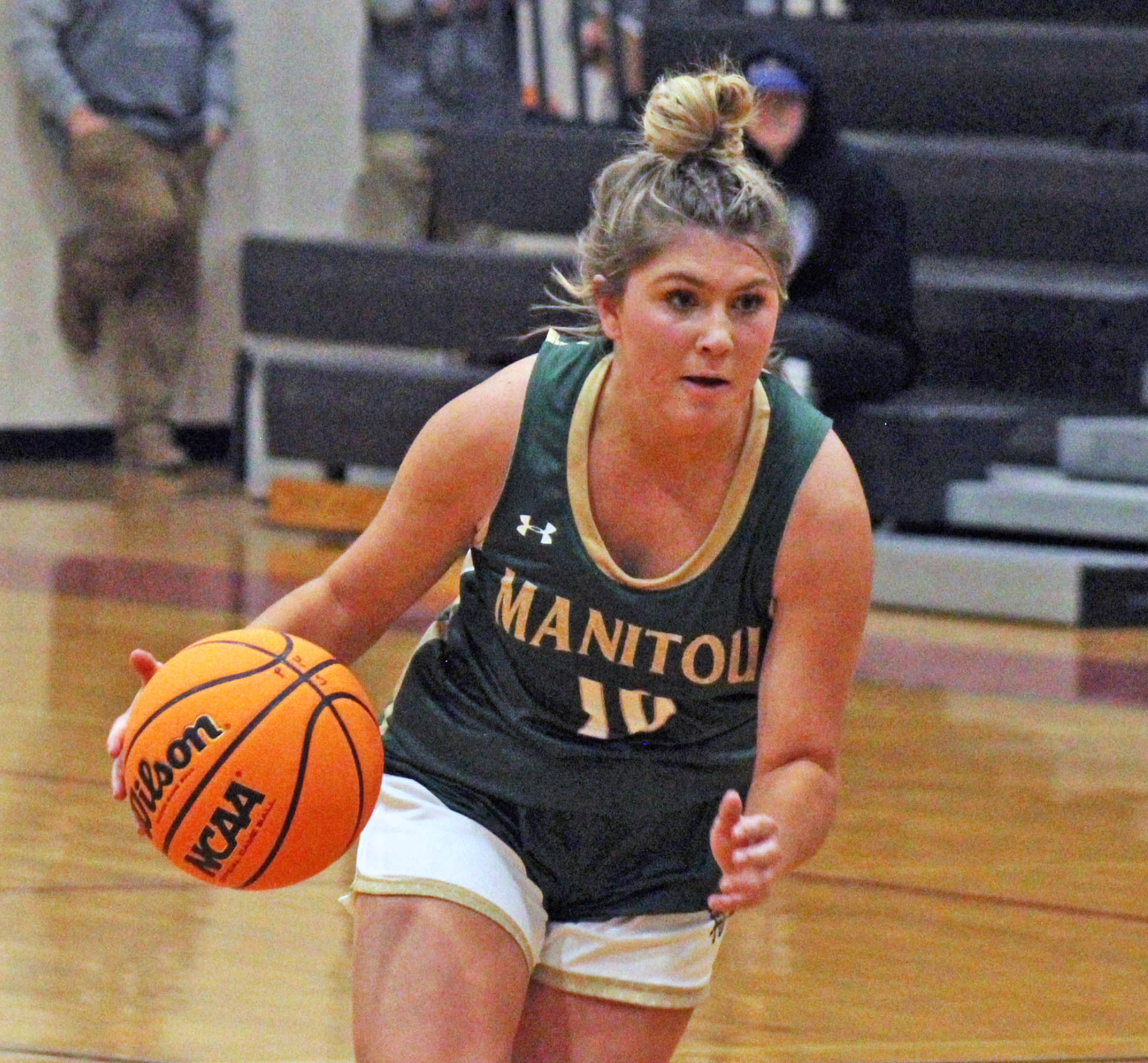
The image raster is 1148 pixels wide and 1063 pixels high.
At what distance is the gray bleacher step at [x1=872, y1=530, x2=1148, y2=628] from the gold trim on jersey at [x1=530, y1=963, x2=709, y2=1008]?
409 cm

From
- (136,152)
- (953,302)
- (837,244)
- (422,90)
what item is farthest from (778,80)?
(136,152)

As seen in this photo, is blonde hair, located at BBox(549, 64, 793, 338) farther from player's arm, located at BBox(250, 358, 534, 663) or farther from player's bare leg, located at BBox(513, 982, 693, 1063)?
player's bare leg, located at BBox(513, 982, 693, 1063)

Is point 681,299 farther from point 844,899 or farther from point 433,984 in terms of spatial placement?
point 844,899

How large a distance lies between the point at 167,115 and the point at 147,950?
5.94 meters

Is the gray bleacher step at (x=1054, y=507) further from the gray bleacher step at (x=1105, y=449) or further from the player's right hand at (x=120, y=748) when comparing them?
the player's right hand at (x=120, y=748)

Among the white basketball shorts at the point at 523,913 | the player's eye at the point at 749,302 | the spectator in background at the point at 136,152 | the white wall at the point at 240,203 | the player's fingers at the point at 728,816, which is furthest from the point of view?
the white wall at the point at 240,203

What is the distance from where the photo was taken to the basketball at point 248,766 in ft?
7.68

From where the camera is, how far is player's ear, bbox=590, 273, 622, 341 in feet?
7.88

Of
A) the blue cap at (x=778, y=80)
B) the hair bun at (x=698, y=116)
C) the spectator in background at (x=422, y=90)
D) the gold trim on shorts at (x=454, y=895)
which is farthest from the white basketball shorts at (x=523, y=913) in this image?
the spectator in background at (x=422, y=90)

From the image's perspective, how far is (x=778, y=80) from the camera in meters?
6.39

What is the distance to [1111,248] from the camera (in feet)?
24.6

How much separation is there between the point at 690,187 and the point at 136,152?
6666mm

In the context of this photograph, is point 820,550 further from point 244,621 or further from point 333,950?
point 244,621

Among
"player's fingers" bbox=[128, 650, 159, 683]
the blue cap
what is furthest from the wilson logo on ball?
the blue cap
